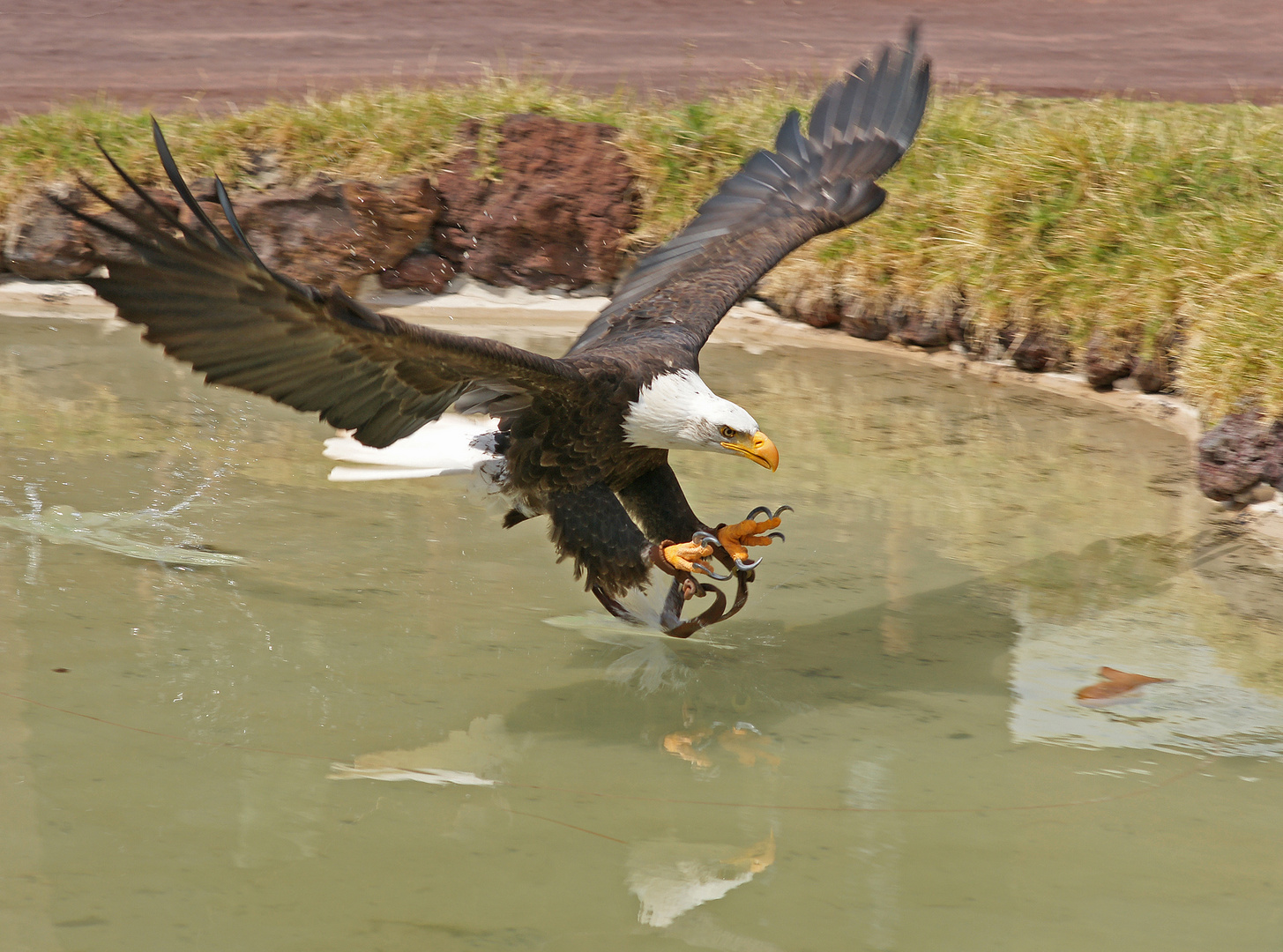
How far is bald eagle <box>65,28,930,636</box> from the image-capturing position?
255cm

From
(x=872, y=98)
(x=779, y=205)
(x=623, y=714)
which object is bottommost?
(x=623, y=714)

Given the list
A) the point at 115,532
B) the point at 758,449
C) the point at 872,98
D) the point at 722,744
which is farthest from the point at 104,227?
the point at 872,98

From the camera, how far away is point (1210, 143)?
6.12 meters

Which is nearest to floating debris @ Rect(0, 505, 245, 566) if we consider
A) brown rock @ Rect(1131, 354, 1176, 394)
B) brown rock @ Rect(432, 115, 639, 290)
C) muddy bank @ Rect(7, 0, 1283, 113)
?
brown rock @ Rect(432, 115, 639, 290)

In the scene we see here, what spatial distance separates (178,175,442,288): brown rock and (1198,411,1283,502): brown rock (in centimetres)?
397

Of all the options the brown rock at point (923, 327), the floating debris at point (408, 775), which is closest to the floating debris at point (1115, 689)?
the floating debris at point (408, 775)

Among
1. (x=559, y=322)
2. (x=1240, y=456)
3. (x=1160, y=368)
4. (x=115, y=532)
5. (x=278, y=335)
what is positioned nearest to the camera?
(x=278, y=335)

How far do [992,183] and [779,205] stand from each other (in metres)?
2.17

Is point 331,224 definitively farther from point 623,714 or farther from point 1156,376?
point 623,714

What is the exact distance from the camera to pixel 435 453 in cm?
367

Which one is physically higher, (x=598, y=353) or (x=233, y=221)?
(x=233, y=221)

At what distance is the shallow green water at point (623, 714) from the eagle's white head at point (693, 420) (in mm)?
618

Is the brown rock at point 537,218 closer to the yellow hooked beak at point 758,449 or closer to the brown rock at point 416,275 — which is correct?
the brown rock at point 416,275

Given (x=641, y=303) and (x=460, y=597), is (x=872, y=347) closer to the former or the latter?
(x=641, y=303)
